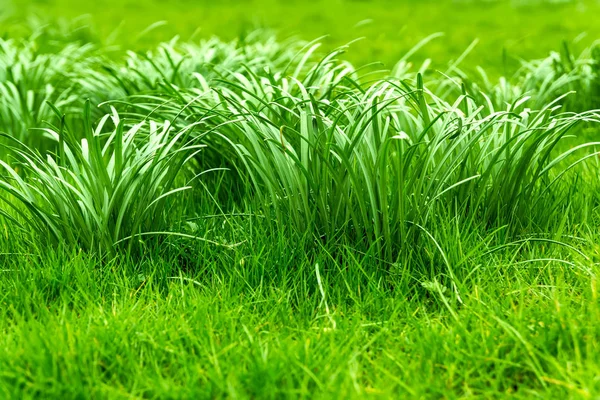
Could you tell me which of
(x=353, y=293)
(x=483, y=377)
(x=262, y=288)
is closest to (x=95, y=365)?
(x=262, y=288)

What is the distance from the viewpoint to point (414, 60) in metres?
5.87

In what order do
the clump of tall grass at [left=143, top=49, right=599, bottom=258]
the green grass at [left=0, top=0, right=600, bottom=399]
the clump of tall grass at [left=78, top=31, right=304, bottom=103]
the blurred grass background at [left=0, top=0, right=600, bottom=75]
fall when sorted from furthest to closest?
1. the blurred grass background at [left=0, top=0, right=600, bottom=75]
2. the clump of tall grass at [left=78, top=31, right=304, bottom=103]
3. the clump of tall grass at [left=143, top=49, right=599, bottom=258]
4. the green grass at [left=0, top=0, right=600, bottom=399]

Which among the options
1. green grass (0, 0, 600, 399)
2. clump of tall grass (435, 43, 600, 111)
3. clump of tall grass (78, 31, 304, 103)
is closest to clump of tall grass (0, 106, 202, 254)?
green grass (0, 0, 600, 399)

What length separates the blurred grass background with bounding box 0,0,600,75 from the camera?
605 centimetres

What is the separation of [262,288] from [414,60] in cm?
399

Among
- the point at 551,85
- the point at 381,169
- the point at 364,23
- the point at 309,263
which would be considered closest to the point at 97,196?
the point at 309,263

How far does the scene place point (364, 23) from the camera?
5441mm

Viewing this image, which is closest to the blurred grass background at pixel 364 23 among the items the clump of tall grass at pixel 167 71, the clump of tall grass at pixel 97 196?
the clump of tall grass at pixel 167 71

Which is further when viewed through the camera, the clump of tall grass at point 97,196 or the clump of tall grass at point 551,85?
the clump of tall grass at point 551,85

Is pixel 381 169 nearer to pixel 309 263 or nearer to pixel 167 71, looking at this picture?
pixel 309 263

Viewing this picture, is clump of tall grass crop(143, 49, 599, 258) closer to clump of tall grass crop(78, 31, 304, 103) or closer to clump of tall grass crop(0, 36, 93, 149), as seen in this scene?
clump of tall grass crop(78, 31, 304, 103)

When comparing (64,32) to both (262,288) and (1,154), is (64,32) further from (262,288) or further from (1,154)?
(262,288)

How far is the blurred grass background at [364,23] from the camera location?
6.05m

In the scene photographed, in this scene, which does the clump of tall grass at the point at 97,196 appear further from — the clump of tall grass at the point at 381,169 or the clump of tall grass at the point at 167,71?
the clump of tall grass at the point at 167,71
